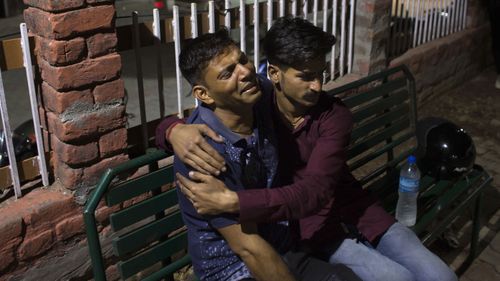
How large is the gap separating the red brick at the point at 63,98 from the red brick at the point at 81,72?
0.03 m

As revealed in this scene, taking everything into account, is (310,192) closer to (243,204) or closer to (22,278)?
(243,204)

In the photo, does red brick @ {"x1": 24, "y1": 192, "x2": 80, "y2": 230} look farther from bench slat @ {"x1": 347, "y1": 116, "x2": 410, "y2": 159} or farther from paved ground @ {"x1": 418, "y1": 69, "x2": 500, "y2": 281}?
paved ground @ {"x1": 418, "y1": 69, "x2": 500, "y2": 281}

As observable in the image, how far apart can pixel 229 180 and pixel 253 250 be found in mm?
245

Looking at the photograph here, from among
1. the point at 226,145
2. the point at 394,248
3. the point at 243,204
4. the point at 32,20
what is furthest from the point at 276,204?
the point at 32,20

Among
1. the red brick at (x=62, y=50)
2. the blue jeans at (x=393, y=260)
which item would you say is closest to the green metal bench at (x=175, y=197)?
the blue jeans at (x=393, y=260)

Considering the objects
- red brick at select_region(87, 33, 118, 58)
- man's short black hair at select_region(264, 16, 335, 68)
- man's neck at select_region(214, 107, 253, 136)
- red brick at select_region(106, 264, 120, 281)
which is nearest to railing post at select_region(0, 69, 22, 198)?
red brick at select_region(87, 33, 118, 58)

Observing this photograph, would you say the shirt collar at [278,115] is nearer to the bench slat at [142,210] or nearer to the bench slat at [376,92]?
the bench slat at [142,210]

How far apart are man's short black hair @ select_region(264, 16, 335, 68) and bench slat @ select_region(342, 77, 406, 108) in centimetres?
99

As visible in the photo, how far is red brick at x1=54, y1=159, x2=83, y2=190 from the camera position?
9.45ft

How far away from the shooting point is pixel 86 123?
280cm

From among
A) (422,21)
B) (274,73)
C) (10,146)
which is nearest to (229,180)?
(274,73)

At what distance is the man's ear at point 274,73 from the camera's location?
90.9 inches

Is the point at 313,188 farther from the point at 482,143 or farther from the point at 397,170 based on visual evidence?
the point at 482,143

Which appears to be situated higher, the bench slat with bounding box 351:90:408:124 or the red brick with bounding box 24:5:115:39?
the red brick with bounding box 24:5:115:39
